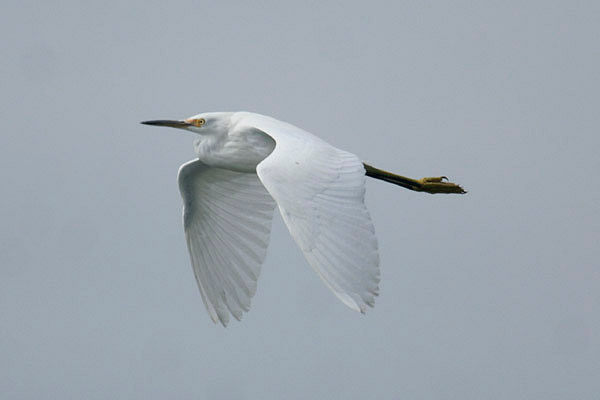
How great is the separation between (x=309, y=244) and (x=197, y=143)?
382 centimetres

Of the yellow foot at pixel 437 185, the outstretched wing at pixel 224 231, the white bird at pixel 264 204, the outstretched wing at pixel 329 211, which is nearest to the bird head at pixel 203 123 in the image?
the white bird at pixel 264 204

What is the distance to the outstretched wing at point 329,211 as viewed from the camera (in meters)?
8.96

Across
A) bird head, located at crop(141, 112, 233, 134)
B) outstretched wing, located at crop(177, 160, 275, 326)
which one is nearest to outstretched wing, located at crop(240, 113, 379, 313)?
bird head, located at crop(141, 112, 233, 134)

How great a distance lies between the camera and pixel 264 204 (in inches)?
543

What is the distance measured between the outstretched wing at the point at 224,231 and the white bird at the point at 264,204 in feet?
0.04

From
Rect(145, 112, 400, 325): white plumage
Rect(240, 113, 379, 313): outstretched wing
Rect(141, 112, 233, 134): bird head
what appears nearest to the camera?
Rect(240, 113, 379, 313): outstretched wing

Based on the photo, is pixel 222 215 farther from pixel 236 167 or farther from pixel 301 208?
pixel 301 208

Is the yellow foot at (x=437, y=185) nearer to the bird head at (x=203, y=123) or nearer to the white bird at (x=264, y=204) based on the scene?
the white bird at (x=264, y=204)

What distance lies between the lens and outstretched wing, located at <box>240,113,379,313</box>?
8.96m

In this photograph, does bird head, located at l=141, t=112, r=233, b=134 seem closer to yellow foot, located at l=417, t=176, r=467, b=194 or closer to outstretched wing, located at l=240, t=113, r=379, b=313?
outstretched wing, located at l=240, t=113, r=379, b=313

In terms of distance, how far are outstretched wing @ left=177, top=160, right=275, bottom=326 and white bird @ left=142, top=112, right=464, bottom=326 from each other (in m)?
0.01

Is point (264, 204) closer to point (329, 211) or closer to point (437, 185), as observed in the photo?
point (437, 185)

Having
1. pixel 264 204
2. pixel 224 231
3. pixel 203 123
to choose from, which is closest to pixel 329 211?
pixel 203 123

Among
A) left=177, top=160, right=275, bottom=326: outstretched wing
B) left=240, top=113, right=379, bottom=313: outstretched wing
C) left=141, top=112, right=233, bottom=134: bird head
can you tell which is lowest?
left=177, top=160, right=275, bottom=326: outstretched wing
